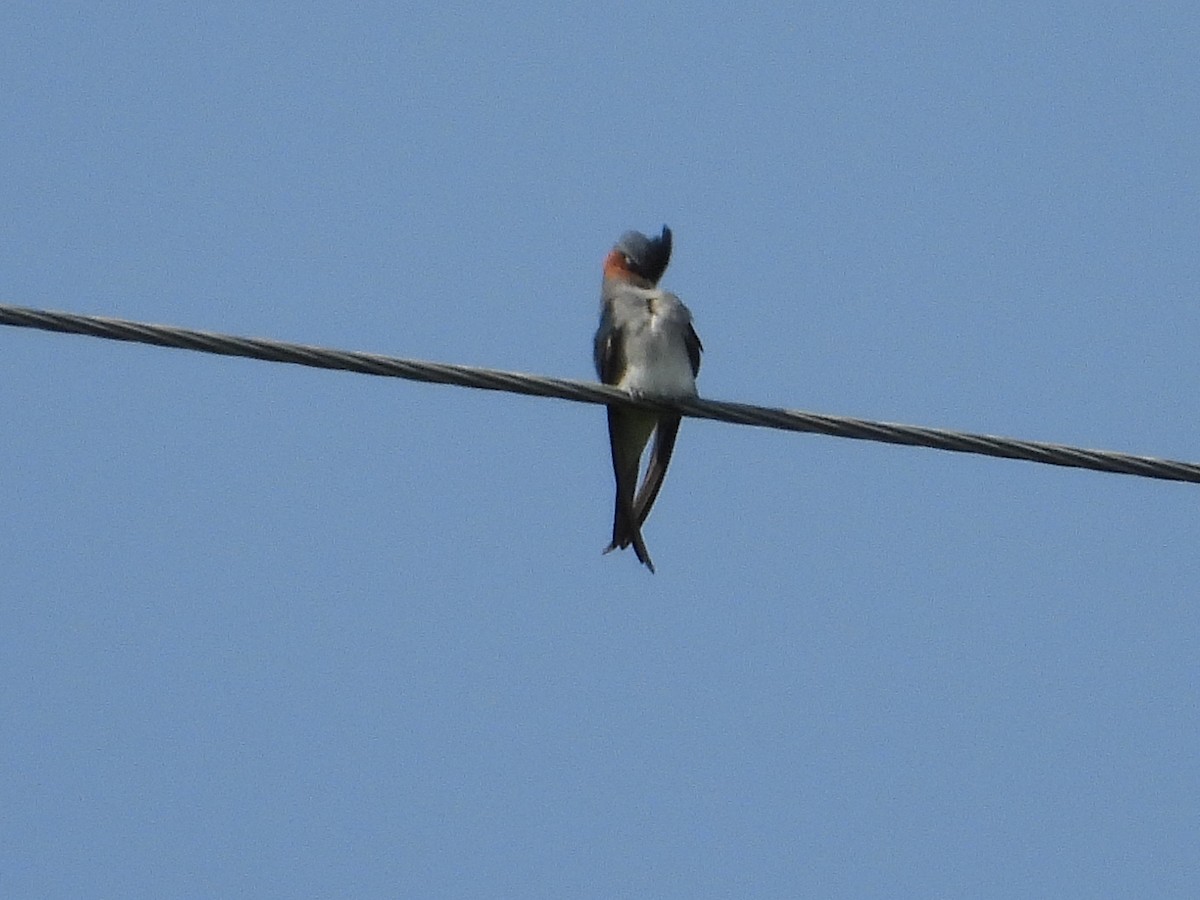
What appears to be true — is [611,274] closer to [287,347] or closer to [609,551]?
[609,551]

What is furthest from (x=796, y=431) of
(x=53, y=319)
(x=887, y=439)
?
(x=53, y=319)

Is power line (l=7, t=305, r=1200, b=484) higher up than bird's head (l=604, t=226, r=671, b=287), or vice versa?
bird's head (l=604, t=226, r=671, b=287)

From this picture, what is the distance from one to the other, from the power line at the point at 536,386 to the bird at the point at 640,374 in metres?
1.60

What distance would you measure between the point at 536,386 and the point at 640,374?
2.02m

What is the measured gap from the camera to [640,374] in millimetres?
7871

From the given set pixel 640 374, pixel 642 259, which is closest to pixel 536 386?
pixel 640 374

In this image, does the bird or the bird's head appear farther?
the bird's head

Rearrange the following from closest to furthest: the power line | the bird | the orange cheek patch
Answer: the power line
the bird
the orange cheek patch

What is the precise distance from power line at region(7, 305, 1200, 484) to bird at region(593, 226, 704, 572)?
1.60m

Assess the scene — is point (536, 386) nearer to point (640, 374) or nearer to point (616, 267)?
point (640, 374)

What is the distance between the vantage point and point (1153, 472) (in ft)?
19.3

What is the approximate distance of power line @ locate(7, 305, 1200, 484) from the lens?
5500 millimetres

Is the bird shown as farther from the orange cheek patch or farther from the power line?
the power line

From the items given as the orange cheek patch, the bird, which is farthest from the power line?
the orange cheek patch
